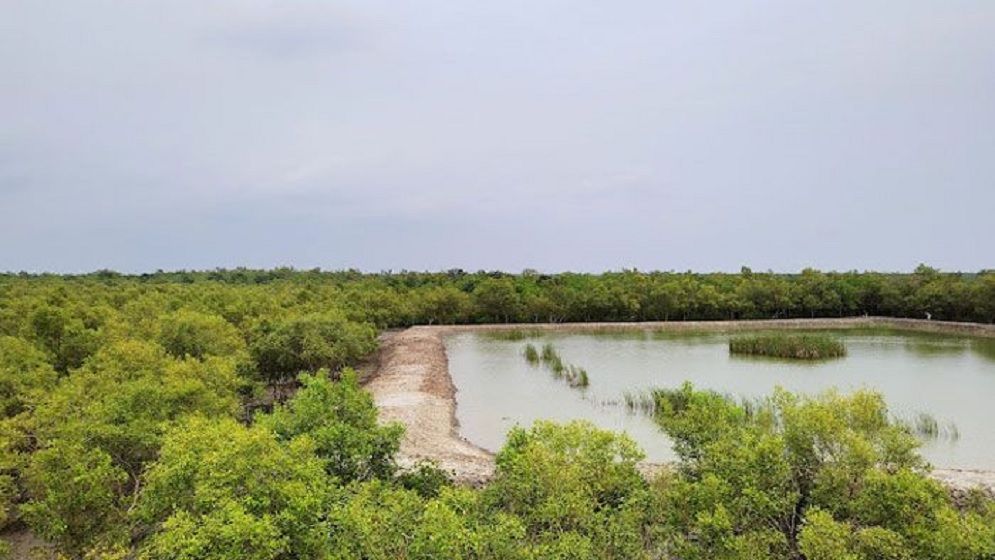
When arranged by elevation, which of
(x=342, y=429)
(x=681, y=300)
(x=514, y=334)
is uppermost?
(x=681, y=300)

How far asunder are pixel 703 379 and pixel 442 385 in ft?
51.4

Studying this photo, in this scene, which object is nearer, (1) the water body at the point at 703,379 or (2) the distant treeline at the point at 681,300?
(1) the water body at the point at 703,379

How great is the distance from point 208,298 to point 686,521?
153 ft

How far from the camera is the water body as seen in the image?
26344 mm

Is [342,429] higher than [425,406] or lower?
higher

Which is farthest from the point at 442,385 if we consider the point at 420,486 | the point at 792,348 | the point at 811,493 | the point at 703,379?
the point at 792,348

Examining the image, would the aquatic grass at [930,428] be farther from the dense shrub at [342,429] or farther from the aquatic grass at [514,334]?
the aquatic grass at [514,334]

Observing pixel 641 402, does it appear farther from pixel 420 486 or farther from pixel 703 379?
pixel 420 486

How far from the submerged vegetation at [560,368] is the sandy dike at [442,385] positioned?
6.42 metres

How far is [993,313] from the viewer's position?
63688 millimetres

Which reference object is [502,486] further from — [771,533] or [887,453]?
[887,453]

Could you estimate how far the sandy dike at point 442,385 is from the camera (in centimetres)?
1922

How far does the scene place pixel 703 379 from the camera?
3797 cm

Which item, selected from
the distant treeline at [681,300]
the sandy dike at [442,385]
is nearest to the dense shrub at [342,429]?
the sandy dike at [442,385]
